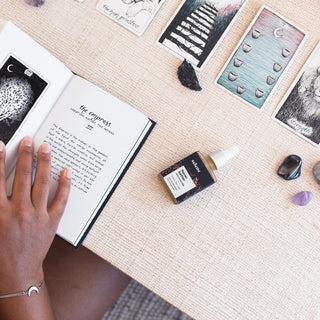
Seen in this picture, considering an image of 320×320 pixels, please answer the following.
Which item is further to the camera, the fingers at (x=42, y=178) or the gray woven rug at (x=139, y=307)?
the gray woven rug at (x=139, y=307)

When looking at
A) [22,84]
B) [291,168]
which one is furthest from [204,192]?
[22,84]

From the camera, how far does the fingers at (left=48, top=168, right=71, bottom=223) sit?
21.8 inches

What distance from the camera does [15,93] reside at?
541 mm

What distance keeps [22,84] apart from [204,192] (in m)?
0.37

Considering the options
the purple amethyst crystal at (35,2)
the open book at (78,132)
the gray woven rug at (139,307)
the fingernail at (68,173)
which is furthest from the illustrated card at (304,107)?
the gray woven rug at (139,307)

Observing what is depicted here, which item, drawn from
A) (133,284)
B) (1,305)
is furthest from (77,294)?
(133,284)

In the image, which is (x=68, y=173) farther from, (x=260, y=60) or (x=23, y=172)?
(x=260, y=60)

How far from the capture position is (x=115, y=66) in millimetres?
606

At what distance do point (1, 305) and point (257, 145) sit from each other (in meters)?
0.57

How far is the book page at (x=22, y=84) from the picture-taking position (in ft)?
1.74

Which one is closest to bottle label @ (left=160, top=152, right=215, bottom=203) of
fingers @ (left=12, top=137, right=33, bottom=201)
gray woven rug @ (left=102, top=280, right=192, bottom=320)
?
fingers @ (left=12, top=137, right=33, bottom=201)

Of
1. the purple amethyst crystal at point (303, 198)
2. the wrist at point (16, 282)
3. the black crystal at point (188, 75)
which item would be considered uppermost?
the black crystal at point (188, 75)

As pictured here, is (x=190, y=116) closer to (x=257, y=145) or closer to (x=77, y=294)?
(x=257, y=145)

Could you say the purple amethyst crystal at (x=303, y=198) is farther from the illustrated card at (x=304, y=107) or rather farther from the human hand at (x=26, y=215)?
the human hand at (x=26, y=215)
